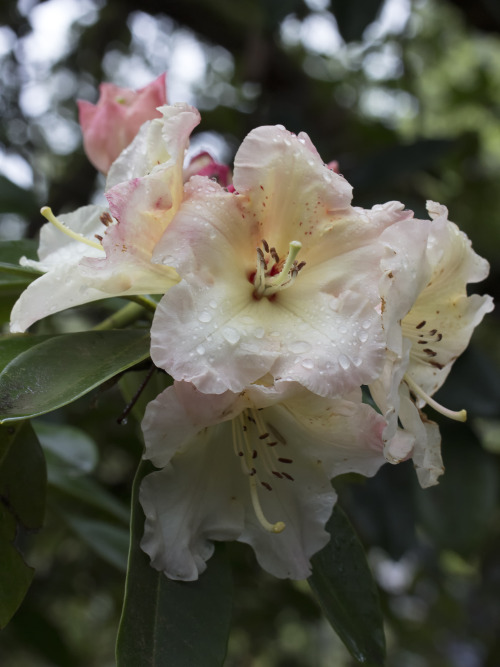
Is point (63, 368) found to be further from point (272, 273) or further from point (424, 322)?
point (424, 322)

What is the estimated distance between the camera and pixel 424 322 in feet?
2.47

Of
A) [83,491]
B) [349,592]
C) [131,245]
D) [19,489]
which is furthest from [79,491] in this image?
[131,245]

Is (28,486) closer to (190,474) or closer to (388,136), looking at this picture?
(190,474)

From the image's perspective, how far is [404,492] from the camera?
1534 millimetres

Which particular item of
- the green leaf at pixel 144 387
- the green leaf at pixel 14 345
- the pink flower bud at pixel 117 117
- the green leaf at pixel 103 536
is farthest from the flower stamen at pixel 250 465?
the green leaf at pixel 103 536

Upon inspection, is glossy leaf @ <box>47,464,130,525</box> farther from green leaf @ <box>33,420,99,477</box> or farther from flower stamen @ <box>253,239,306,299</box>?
flower stamen @ <box>253,239,306,299</box>

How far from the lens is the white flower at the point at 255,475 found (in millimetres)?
636

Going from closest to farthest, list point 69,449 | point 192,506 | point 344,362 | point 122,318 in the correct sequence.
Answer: point 344,362 < point 192,506 < point 122,318 < point 69,449

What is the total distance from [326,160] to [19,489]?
1.27 meters

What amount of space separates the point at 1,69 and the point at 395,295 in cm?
204

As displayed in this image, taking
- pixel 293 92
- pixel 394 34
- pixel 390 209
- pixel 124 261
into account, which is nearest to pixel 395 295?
pixel 390 209

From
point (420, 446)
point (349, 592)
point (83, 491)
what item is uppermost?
point (420, 446)

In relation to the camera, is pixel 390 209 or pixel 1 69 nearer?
pixel 390 209

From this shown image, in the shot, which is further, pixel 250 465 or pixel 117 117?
pixel 117 117
